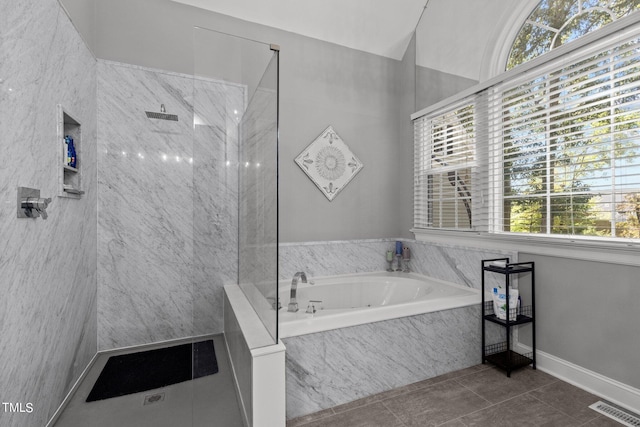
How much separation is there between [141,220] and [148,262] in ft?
1.16

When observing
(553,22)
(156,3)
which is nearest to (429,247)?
(553,22)

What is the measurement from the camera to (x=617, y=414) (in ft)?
5.32

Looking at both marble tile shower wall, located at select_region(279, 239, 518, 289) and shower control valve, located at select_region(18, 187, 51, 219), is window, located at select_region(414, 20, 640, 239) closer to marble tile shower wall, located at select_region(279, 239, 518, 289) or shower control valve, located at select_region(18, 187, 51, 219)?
marble tile shower wall, located at select_region(279, 239, 518, 289)

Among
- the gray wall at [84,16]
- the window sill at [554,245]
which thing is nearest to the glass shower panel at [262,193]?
the gray wall at [84,16]

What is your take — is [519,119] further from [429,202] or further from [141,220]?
[141,220]

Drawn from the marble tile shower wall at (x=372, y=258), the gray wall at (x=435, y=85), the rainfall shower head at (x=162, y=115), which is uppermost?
the gray wall at (x=435, y=85)

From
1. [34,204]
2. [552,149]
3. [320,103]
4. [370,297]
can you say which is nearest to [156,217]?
[34,204]

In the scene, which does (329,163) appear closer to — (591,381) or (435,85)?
(435,85)

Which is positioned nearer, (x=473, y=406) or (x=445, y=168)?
(x=473, y=406)

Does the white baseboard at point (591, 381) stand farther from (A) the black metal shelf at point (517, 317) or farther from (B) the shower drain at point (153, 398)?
(B) the shower drain at point (153, 398)

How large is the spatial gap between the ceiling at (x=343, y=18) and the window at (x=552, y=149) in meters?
1.03

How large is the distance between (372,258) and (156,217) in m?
2.07

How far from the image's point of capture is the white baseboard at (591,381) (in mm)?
1662


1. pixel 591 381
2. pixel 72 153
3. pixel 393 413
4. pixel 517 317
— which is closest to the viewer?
pixel 393 413
